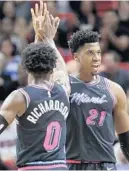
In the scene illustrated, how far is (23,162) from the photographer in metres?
6.09

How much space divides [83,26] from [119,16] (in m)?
0.67

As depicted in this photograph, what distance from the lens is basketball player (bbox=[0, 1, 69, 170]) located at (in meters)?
6.01

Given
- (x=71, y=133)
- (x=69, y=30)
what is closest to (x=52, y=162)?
(x=71, y=133)

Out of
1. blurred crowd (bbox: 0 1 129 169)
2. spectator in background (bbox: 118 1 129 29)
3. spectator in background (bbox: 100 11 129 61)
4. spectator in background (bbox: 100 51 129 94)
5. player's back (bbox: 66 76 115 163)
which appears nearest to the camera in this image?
player's back (bbox: 66 76 115 163)

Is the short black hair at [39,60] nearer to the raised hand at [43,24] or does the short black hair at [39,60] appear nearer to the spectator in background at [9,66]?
the raised hand at [43,24]

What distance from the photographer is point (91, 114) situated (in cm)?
684

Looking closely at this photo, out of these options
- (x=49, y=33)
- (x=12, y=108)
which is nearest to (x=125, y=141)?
(x=49, y=33)

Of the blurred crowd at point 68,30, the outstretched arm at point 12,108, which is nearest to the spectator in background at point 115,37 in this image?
the blurred crowd at point 68,30

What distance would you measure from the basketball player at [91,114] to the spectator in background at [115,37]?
Result: 5.14 metres

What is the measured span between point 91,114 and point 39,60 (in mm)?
969

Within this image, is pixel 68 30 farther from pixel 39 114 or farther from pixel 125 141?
pixel 39 114

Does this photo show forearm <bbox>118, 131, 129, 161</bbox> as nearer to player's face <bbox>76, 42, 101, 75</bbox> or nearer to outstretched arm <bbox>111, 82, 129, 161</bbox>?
outstretched arm <bbox>111, 82, 129, 161</bbox>

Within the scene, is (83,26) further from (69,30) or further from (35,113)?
(35,113)

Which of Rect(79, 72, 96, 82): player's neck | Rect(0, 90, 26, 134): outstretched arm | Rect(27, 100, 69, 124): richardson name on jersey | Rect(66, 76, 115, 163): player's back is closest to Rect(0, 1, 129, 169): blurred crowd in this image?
Rect(79, 72, 96, 82): player's neck
